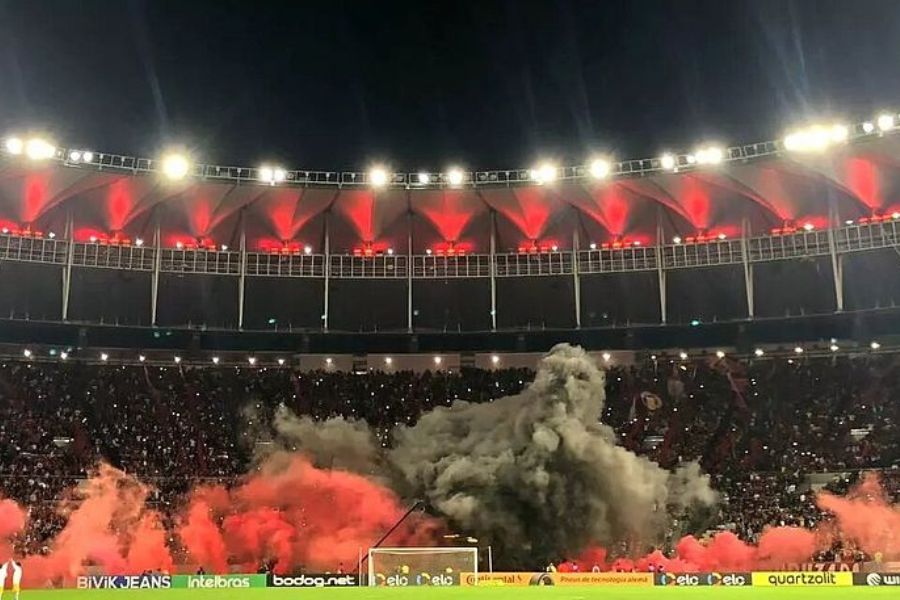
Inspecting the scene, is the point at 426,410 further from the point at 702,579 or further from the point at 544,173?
the point at 702,579

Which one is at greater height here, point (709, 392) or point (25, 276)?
point (25, 276)

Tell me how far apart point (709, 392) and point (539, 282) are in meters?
14.9

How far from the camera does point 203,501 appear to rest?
50375 mm

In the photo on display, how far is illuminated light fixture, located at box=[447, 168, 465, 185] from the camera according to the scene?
5794cm

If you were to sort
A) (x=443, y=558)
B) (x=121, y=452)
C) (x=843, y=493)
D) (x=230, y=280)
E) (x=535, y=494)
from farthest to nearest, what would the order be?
(x=230, y=280) → (x=121, y=452) → (x=843, y=493) → (x=535, y=494) → (x=443, y=558)

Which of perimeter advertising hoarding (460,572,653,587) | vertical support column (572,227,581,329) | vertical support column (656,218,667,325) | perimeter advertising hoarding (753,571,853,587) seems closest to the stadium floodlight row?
vertical support column (572,227,581,329)

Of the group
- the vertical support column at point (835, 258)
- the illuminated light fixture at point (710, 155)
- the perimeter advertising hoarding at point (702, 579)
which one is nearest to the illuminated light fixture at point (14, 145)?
the illuminated light fixture at point (710, 155)

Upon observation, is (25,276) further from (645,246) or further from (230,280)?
(645,246)

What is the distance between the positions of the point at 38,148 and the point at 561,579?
124ft

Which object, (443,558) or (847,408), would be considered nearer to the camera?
(443,558)

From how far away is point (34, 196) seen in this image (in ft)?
184

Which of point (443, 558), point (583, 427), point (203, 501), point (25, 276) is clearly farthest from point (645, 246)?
point (25, 276)

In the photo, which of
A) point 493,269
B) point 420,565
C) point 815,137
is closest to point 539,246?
point 493,269

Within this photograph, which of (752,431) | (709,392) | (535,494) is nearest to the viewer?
(535,494)
